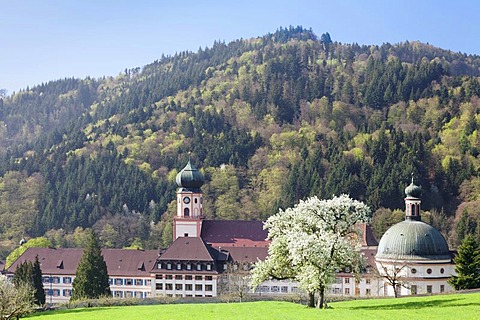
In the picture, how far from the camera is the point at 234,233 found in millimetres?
126000

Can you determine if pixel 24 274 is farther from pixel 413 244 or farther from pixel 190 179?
pixel 413 244

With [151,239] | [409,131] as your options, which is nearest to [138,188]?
[151,239]

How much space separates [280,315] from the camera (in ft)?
162

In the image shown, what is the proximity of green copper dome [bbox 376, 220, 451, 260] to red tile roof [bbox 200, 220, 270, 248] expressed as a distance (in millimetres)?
27967

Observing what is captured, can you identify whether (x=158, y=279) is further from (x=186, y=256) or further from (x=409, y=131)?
(x=409, y=131)

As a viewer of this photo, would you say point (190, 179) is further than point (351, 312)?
Yes

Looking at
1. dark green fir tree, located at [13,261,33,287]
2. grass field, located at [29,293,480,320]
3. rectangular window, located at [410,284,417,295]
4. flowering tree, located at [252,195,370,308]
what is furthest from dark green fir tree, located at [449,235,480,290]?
dark green fir tree, located at [13,261,33,287]

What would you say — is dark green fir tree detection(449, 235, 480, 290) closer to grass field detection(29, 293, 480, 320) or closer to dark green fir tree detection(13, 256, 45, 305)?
grass field detection(29, 293, 480, 320)

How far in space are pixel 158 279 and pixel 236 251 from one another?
11386mm

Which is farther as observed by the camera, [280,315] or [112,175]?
[112,175]

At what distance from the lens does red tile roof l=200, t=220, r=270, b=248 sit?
124812mm

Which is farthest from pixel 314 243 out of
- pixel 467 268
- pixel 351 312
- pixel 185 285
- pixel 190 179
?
pixel 190 179

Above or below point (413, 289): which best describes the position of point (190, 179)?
above

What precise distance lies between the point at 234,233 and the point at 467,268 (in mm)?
46972
